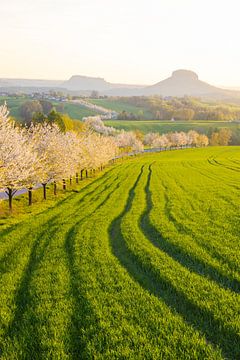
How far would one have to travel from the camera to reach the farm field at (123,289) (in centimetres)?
950

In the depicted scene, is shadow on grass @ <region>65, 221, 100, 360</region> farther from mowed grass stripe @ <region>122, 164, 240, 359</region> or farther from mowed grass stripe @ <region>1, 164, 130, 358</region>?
mowed grass stripe @ <region>122, 164, 240, 359</region>

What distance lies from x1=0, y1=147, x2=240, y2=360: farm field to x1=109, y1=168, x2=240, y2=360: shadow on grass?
3 cm

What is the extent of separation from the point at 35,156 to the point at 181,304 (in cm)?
2628

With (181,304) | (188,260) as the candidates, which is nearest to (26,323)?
(181,304)

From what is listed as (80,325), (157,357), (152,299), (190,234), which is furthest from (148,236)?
(157,357)

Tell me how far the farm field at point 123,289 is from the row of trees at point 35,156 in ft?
21.7

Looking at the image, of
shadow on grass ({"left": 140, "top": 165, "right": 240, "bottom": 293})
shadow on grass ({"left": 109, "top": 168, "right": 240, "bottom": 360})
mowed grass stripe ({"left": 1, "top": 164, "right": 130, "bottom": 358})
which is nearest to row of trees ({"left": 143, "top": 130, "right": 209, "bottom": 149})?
shadow on grass ({"left": 140, "top": 165, "right": 240, "bottom": 293})

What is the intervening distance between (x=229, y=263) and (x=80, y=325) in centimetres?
800

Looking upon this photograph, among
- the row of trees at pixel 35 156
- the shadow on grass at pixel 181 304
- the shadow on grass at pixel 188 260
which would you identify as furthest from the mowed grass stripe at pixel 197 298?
the row of trees at pixel 35 156

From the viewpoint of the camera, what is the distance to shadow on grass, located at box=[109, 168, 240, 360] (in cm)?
938

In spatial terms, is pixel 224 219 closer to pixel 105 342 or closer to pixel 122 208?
pixel 122 208

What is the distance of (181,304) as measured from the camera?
11.7 m

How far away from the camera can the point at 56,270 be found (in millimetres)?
15945

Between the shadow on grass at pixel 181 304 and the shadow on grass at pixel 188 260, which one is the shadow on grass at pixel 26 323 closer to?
the shadow on grass at pixel 181 304
